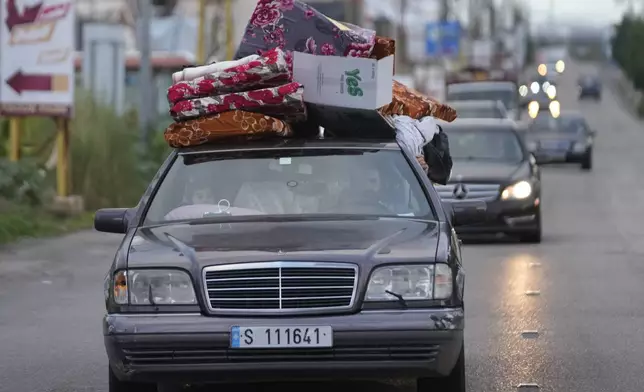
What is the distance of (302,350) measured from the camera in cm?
722

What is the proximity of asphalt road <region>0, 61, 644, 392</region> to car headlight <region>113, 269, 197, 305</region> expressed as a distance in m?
1.62

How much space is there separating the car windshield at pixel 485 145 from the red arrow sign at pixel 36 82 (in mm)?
5304

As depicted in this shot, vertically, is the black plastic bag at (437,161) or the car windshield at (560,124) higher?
the black plastic bag at (437,161)

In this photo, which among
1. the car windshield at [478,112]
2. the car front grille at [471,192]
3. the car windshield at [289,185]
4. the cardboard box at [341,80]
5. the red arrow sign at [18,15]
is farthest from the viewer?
the car windshield at [478,112]

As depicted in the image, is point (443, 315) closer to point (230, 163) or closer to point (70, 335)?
point (230, 163)

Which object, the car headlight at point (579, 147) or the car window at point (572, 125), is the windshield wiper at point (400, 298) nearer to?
the car headlight at point (579, 147)

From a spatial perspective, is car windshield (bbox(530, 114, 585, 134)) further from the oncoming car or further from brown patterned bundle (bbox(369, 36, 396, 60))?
brown patterned bundle (bbox(369, 36, 396, 60))

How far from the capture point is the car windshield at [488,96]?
4581cm

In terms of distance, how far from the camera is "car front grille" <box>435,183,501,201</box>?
726 inches

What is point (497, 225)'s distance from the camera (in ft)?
60.9

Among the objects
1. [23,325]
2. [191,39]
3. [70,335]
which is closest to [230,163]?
[70,335]

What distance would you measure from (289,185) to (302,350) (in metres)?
1.46

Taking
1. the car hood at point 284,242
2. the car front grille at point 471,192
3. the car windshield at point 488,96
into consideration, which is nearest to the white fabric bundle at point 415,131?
the car hood at point 284,242

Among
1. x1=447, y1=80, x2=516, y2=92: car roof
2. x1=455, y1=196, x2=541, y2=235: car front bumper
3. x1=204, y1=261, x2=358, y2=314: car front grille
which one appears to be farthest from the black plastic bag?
x1=447, y1=80, x2=516, y2=92: car roof
